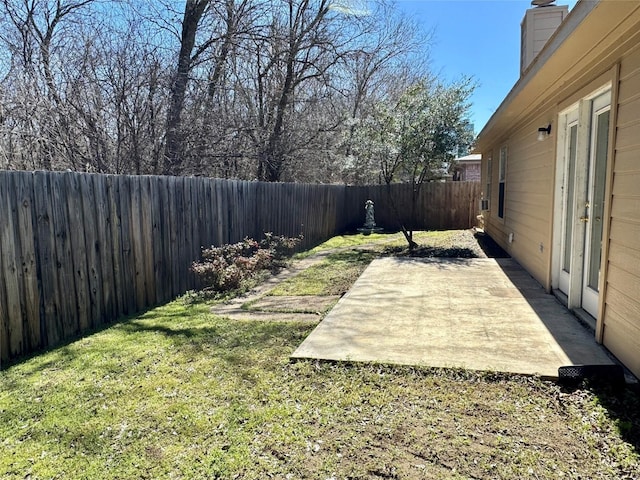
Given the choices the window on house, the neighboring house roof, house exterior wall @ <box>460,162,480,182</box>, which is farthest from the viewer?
house exterior wall @ <box>460,162,480,182</box>

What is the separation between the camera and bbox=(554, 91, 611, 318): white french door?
3.77 m

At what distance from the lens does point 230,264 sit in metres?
6.30

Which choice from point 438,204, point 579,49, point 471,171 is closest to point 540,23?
point 579,49

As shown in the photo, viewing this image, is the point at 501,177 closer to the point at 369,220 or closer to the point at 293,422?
the point at 369,220

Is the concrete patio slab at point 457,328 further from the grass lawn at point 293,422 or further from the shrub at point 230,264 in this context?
the shrub at point 230,264

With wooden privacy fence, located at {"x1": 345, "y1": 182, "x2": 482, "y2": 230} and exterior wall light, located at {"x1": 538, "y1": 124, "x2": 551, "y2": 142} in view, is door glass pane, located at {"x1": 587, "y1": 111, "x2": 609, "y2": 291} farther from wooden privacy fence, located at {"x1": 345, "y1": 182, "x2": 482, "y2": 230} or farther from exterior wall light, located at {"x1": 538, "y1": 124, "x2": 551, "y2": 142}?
wooden privacy fence, located at {"x1": 345, "y1": 182, "x2": 482, "y2": 230}

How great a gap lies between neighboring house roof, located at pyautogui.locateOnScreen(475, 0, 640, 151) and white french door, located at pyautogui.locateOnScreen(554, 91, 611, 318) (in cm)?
30

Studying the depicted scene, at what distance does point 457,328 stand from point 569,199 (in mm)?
2068

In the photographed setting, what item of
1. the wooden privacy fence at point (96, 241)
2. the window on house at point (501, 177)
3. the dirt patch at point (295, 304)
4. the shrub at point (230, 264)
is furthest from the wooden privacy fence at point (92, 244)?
the window on house at point (501, 177)

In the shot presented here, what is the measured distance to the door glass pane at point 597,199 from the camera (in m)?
3.72

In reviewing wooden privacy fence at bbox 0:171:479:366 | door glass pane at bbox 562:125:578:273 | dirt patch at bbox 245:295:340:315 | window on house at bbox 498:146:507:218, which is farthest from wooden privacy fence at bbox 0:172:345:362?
A: window on house at bbox 498:146:507:218

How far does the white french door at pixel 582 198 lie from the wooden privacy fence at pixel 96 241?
4470mm

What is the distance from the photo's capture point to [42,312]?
12.1 ft

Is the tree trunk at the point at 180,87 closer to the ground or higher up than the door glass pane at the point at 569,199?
higher up
